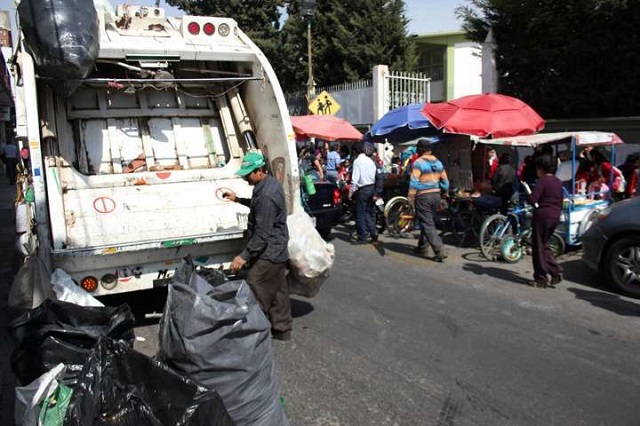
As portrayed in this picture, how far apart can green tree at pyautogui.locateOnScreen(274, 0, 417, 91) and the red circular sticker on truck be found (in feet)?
64.0

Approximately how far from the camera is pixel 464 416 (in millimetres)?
3514

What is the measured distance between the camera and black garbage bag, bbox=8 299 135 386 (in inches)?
105

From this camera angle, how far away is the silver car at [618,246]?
6.08m

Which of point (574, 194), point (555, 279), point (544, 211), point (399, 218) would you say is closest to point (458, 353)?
point (544, 211)

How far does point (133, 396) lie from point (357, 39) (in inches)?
898

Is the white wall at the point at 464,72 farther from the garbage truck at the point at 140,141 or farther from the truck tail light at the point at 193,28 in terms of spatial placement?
the truck tail light at the point at 193,28

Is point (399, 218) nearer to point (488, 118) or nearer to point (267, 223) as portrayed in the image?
point (488, 118)

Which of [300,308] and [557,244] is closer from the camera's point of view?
[300,308]

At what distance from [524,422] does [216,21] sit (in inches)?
175

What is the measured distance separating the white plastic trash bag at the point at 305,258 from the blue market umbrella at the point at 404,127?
22.4 feet

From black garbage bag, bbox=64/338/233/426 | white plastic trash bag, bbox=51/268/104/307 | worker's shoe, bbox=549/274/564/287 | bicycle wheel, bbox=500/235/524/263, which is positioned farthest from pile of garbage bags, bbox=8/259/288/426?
bicycle wheel, bbox=500/235/524/263

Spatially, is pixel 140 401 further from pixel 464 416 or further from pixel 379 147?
pixel 379 147

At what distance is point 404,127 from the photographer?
→ 37.5 feet

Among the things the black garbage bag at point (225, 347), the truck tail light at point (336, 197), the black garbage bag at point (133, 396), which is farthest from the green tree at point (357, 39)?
the black garbage bag at point (133, 396)
